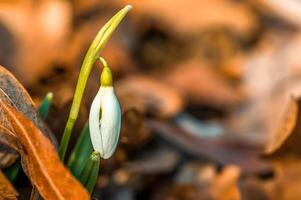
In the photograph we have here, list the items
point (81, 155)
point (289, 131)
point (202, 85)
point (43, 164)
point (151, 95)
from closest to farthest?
1. point (43, 164)
2. point (81, 155)
3. point (289, 131)
4. point (151, 95)
5. point (202, 85)

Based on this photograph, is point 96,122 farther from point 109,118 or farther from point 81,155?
point 81,155

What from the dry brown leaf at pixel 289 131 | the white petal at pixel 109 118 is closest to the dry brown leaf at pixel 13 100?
the white petal at pixel 109 118

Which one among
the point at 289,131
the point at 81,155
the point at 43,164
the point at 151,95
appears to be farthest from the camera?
the point at 151,95

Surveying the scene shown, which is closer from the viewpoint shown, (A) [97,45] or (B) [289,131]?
(A) [97,45]

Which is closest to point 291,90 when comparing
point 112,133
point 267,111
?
point 267,111

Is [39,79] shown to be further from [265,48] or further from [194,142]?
[265,48]

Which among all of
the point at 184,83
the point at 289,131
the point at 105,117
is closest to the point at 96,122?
the point at 105,117

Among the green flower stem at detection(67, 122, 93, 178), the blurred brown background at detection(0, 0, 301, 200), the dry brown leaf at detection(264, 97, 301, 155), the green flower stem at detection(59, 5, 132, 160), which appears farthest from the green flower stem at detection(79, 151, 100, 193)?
the dry brown leaf at detection(264, 97, 301, 155)
